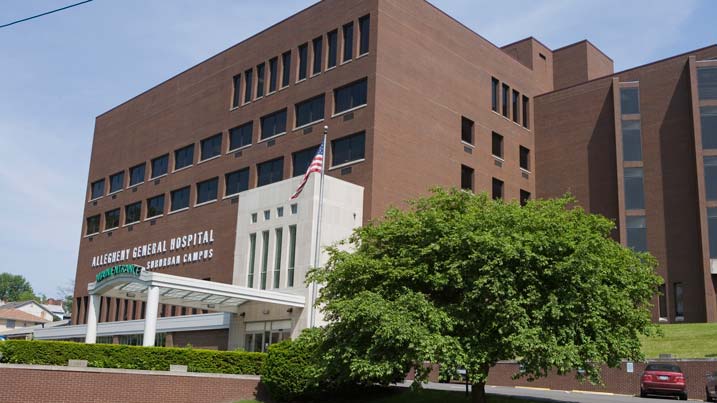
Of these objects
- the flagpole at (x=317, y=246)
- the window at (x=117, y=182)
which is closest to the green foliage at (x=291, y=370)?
the flagpole at (x=317, y=246)

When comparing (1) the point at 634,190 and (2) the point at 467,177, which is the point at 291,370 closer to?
(2) the point at 467,177

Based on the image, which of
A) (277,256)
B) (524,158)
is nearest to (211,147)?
(277,256)

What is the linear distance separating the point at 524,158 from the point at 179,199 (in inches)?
1044

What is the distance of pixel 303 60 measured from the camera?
51938mm

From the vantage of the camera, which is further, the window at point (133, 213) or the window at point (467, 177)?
the window at point (133, 213)

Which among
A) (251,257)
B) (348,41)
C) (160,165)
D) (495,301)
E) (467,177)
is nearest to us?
(495,301)

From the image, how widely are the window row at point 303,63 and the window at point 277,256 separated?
39.6 feet

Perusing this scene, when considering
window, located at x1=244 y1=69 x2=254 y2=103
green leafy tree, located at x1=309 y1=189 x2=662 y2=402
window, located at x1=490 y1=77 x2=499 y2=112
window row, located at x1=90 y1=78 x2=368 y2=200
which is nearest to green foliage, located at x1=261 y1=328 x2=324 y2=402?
green leafy tree, located at x1=309 y1=189 x2=662 y2=402

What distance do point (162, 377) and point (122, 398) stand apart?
1.75m

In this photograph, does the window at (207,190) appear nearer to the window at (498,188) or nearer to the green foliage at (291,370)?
the window at (498,188)

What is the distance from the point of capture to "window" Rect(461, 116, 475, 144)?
169 feet

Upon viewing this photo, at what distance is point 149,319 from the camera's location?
3403 cm

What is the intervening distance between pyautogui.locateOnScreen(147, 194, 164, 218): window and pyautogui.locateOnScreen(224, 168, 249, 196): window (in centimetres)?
863

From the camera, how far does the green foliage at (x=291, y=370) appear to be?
2972 cm
